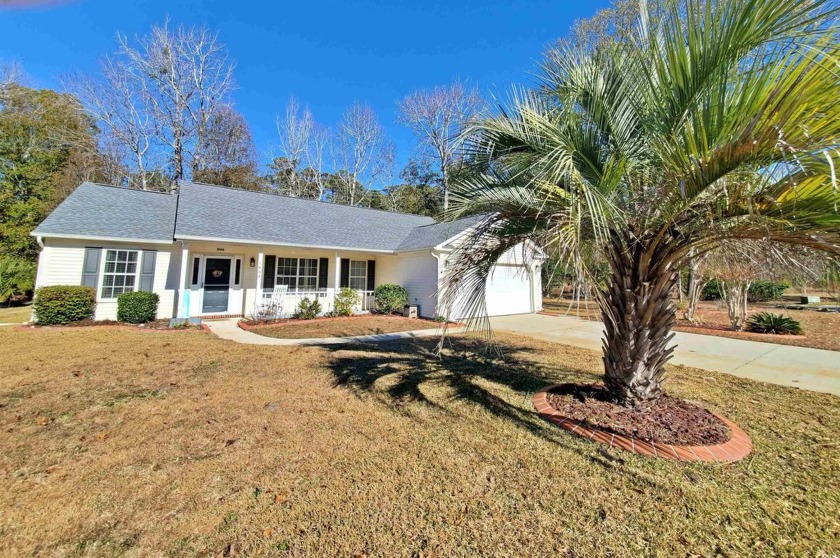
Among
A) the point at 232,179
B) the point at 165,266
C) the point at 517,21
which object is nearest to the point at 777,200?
the point at 517,21

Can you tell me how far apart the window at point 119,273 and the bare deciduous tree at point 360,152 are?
21557 mm

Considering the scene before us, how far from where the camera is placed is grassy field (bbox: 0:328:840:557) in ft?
7.79

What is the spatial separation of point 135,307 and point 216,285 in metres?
2.56

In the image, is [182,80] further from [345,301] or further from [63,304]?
[345,301]

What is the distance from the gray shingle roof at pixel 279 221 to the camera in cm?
1252

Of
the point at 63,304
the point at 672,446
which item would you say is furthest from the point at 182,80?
the point at 672,446

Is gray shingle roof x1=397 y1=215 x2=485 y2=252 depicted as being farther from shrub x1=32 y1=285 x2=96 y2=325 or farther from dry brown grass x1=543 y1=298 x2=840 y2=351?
shrub x1=32 y1=285 x2=96 y2=325

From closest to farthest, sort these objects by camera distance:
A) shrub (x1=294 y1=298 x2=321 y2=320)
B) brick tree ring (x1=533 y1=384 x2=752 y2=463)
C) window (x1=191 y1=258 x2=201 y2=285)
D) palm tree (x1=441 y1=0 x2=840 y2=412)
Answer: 1. palm tree (x1=441 y1=0 x2=840 y2=412)
2. brick tree ring (x1=533 y1=384 x2=752 y2=463)
3. window (x1=191 y1=258 x2=201 y2=285)
4. shrub (x1=294 y1=298 x2=321 y2=320)

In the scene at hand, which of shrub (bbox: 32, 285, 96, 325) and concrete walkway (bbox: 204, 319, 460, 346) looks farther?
shrub (bbox: 32, 285, 96, 325)

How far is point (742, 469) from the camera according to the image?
10.5ft

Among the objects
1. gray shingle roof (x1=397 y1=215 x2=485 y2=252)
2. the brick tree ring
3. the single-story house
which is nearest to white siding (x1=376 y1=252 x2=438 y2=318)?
the single-story house

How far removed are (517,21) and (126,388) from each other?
15.9 meters

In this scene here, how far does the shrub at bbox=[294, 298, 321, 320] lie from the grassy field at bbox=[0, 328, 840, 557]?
7.31 meters

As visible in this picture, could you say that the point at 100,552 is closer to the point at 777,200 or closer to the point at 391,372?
the point at 391,372
